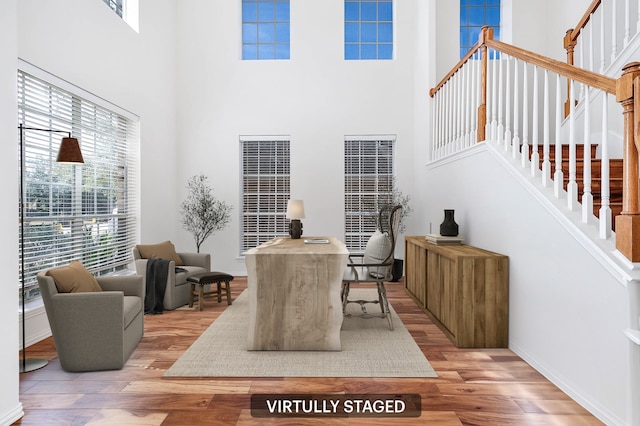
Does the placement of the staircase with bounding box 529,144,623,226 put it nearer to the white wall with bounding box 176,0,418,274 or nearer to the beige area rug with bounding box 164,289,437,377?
the beige area rug with bounding box 164,289,437,377

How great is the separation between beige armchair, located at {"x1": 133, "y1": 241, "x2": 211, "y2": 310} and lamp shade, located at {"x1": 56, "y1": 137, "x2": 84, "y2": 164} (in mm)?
1676

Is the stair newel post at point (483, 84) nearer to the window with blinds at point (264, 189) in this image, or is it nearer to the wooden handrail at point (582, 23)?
the wooden handrail at point (582, 23)

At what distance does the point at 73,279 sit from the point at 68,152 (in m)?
0.99

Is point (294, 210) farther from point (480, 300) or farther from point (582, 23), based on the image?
point (582, 23)

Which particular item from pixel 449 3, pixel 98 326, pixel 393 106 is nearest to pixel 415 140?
pixel 393 106

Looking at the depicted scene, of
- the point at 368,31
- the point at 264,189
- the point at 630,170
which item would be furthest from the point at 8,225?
the point at 368,31

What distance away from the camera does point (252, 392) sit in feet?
8.67

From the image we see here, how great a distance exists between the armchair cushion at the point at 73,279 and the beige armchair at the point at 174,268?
3.72ft

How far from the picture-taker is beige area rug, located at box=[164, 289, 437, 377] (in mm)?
2943

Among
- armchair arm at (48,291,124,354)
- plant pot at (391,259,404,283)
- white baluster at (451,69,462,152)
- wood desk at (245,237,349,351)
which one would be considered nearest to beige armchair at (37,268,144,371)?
armchair arm at (48,291,124,354)

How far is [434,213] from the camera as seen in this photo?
582cm

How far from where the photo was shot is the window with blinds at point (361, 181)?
711 cm

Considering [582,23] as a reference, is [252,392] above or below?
below

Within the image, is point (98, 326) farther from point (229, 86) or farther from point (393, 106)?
point (393, 106)
